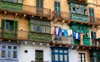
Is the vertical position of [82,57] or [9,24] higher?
[9,24]

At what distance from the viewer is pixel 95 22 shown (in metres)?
26.3

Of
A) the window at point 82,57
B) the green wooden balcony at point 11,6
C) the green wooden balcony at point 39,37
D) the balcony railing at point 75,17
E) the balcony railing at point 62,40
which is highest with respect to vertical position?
the green wooden balcony at point 11,6

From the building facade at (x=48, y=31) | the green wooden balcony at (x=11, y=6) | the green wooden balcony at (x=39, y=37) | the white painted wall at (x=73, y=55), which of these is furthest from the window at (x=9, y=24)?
the white painted wall at (x=73, y=55)

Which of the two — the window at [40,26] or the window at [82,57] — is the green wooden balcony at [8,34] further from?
the window at [82,57]

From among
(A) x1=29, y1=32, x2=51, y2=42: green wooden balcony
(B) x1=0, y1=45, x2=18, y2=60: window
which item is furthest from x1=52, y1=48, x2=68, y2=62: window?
(B) x1=0, y1=45, x2=18, y2=60: window

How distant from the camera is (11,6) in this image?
21422mm

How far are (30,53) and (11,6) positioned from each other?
6.00 meters

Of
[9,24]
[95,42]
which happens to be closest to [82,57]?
[95,42]

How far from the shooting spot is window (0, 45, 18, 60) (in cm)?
1995

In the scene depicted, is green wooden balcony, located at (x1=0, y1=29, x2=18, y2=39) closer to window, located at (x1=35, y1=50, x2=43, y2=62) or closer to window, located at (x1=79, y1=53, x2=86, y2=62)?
window, located at (x1=35, y1=50, x2=43, y2=62)

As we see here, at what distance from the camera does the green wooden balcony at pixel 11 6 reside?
21.0 m

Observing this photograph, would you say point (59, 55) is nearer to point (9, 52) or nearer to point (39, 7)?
point (9, 52)

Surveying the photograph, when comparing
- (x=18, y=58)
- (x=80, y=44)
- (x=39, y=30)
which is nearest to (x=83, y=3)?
(x=80, y=44)

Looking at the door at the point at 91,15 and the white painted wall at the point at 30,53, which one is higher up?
the door at the point at 91,15
